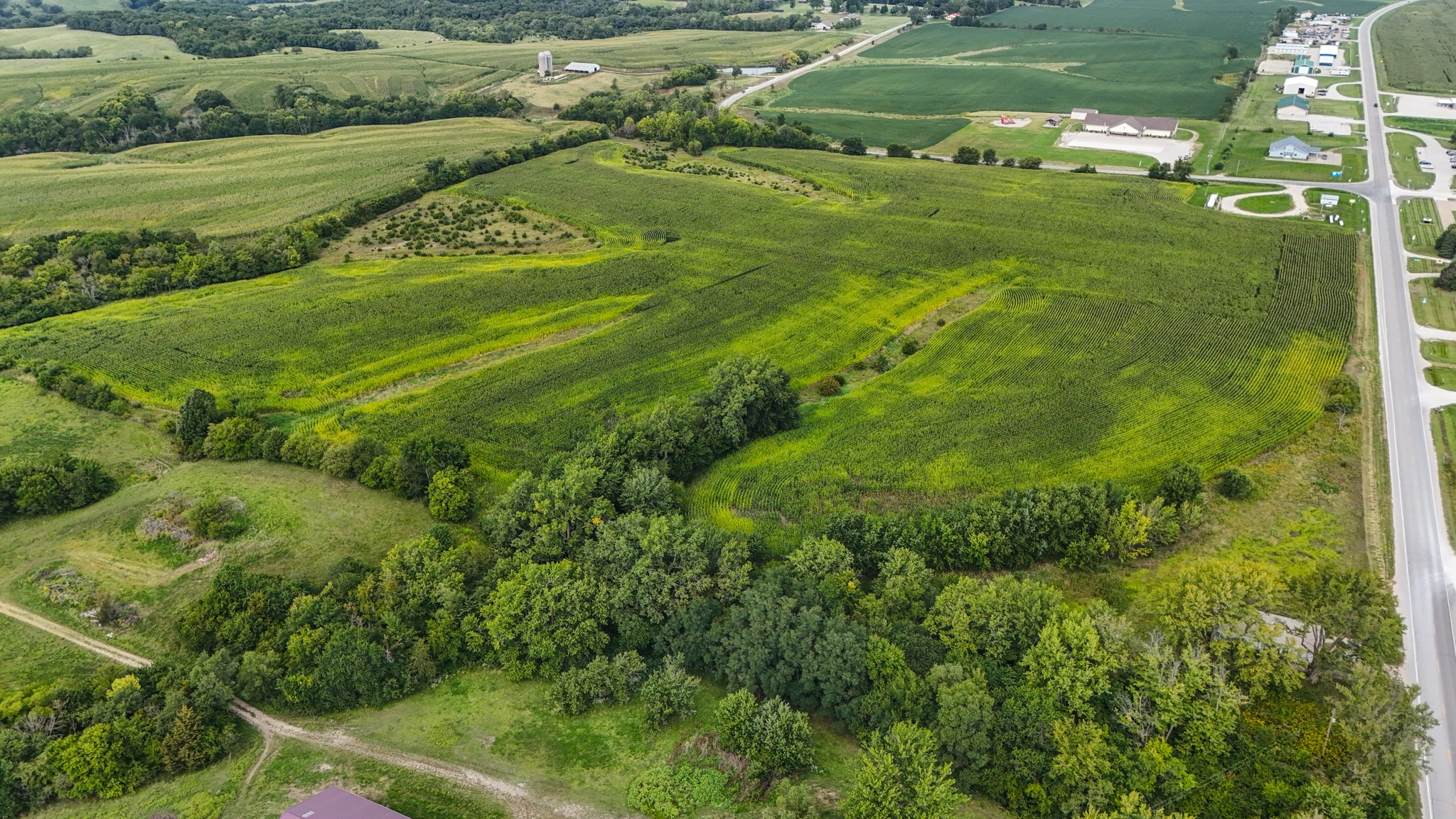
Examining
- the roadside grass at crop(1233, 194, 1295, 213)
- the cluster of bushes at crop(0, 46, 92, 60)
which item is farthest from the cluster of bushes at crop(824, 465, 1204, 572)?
the cluster of bushes at crop(0, 46, 92, 60)

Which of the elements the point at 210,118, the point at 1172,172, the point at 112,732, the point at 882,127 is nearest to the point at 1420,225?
the point at 1172,172

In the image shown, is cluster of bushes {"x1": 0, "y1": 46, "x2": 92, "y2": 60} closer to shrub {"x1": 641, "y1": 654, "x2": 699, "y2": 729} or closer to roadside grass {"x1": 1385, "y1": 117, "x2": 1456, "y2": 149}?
shrub {"x1": 641, "y1": 654, "x2": 699, "y2": 729}

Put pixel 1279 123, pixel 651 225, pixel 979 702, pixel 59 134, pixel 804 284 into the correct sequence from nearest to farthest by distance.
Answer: pixel 979 702 < pixel 804 284 < pixel 651 225 < pixel 59 134 < pixel 1279 123

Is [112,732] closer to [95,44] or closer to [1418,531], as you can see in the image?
[1418,531]

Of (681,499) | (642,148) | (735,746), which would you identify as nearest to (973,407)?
(681,499)

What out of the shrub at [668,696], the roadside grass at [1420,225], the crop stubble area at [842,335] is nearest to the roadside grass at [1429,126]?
the roadside grass at [1420,225]

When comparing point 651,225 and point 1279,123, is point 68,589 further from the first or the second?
point 1279,123

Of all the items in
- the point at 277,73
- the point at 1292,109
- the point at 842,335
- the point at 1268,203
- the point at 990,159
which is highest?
the point at 277,73
